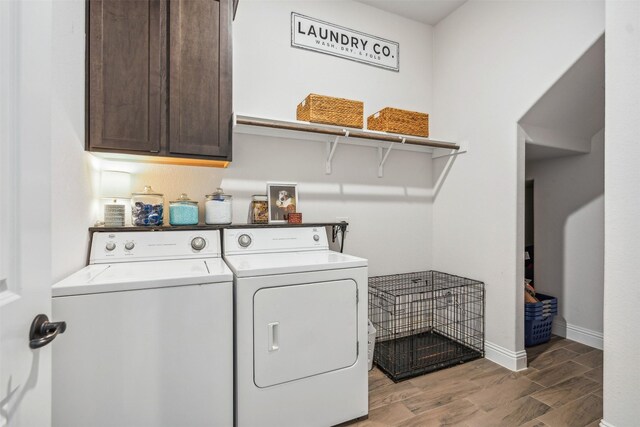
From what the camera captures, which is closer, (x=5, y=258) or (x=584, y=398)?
(x=5, y=258)

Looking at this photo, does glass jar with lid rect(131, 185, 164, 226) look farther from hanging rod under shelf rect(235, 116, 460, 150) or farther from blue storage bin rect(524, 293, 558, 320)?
blue storage bin rect(524, 293, 558, 320)

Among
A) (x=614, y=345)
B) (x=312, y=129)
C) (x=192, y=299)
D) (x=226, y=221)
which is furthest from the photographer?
(x=312, y=129)

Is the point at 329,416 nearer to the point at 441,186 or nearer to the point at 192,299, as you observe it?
the point at 192,299

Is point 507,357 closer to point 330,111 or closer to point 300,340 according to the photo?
point 300,340

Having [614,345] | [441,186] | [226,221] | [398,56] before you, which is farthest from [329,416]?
[398,56]

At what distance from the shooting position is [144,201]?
1.87 meters

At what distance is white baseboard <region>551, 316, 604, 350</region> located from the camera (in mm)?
2551

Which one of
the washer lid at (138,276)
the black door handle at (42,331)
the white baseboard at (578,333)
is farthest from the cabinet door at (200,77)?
the white baseboard at (578,333)

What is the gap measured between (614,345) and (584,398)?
0.67m

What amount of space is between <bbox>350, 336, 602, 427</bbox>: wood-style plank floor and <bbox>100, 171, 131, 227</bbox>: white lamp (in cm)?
177

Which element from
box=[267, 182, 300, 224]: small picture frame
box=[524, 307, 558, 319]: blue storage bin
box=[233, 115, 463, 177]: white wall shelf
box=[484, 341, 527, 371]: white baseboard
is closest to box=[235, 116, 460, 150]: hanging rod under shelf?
box=[233, 115, 463, 177]: white wall shelf

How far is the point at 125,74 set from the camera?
1646 mm

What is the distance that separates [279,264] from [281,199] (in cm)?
83

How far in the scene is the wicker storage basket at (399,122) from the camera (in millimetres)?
2428
